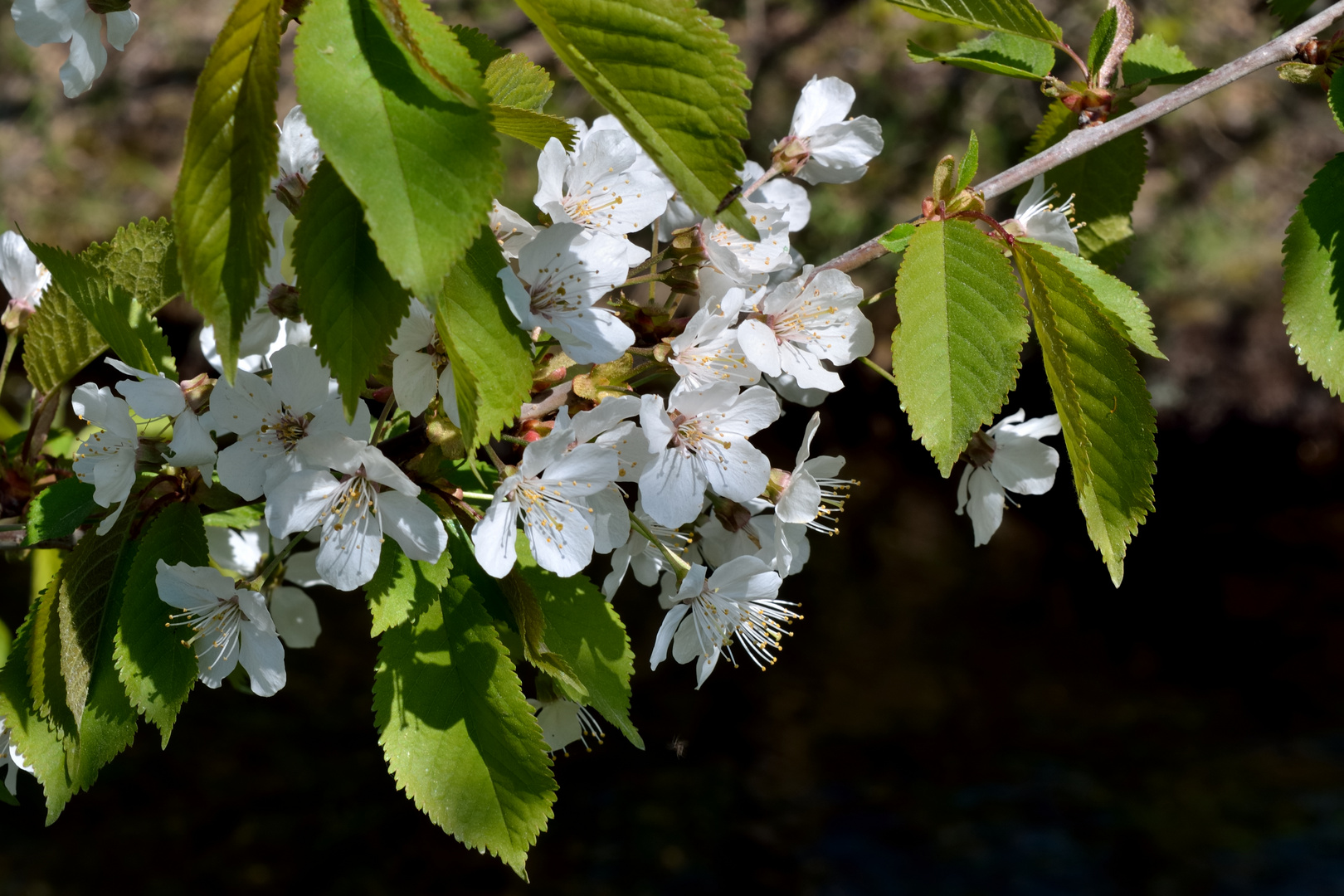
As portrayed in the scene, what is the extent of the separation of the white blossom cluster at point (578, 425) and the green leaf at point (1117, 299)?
0.08m

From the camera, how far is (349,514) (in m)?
0.72

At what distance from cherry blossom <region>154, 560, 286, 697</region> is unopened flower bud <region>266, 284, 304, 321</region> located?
0.21 meters

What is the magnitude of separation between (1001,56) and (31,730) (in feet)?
3.39

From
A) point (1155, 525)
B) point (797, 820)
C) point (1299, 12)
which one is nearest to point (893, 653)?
point (797, 820)

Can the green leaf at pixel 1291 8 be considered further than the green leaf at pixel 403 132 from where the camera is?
Yes

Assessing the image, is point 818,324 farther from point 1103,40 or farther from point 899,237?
point 1103,40

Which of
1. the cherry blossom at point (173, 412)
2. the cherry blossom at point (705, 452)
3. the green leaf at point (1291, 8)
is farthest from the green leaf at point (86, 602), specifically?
the green leaf at point (1291, 8)

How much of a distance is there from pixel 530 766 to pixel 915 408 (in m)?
0.39

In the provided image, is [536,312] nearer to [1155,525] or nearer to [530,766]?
[530,766]

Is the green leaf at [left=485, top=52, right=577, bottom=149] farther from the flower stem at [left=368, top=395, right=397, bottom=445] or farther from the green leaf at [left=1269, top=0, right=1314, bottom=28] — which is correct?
the green leaf at [left=1269, top=0, right=1314, bottom=28]

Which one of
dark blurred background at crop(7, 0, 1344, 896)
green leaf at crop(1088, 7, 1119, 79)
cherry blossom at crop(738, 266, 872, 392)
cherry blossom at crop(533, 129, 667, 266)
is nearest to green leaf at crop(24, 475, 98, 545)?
cherry blossom at crop(533, 129, 667, 266)

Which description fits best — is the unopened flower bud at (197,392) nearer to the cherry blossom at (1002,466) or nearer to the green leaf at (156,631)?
the green leaf at (156,631)

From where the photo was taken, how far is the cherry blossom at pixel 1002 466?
956mm

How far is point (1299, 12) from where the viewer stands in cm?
105
